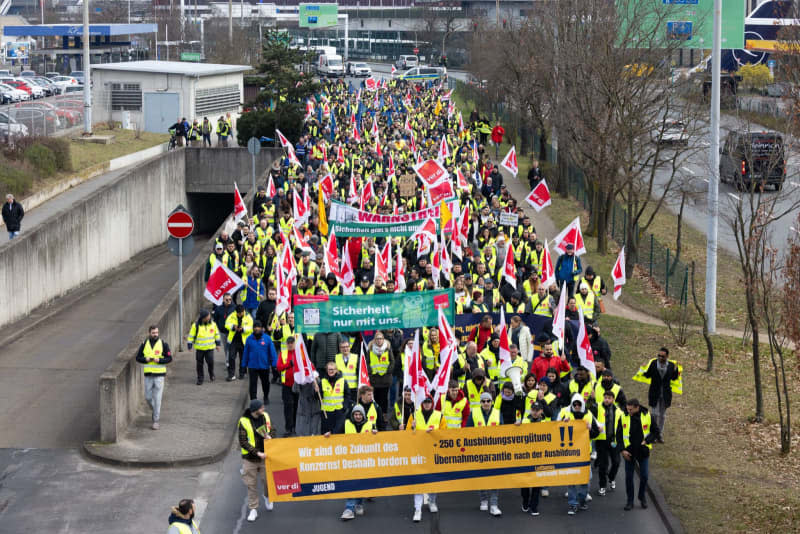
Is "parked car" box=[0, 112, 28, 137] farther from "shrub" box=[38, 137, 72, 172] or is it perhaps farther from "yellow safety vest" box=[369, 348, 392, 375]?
"yellow safety vest" box=[369, 348, 392, 375]

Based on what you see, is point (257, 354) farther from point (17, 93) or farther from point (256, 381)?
point (17, 93)

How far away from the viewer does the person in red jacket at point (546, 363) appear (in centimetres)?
1645

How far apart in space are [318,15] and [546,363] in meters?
122

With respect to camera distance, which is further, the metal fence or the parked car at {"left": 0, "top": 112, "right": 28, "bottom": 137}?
the metal fence

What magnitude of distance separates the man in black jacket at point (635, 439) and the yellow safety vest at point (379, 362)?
374 centimetres

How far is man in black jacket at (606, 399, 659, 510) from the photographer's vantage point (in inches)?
562

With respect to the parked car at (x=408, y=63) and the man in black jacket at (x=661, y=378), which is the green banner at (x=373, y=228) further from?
the parked car at (x=408, y=63)

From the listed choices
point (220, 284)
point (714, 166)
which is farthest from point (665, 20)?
point (220, 284)

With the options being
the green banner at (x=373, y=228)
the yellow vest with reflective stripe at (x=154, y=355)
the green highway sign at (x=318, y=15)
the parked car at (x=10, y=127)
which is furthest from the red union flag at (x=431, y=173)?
the green highway sign at (x=318, y=15)

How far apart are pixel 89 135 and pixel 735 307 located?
2674 centimetres

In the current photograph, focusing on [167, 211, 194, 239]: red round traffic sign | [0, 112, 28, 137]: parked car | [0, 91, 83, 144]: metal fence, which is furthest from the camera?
[0, 91, 83, 144]: metal fence

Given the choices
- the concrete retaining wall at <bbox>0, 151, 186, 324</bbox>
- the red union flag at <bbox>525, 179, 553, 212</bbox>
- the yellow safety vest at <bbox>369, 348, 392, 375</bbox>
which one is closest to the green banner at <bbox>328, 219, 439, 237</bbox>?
the red union flag at <bbox>525, 179, 553, 212</bbox>

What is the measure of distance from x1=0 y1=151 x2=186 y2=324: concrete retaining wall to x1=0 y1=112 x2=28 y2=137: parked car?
3.61 meters

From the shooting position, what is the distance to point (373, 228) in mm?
24281
